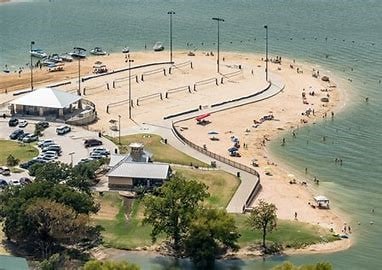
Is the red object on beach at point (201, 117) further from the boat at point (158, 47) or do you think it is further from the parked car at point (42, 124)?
the boat at point (158, 47)

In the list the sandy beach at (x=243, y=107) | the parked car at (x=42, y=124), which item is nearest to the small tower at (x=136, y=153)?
the sandy beach at (x=243, y=107)

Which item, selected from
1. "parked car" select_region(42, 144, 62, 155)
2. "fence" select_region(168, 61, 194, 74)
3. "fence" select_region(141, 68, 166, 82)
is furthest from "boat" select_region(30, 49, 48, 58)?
"parked car" select_region(42, 144, 62, 155)

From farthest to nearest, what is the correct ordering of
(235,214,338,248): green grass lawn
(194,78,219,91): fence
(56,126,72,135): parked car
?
(194,78,219,91): fence, (56,126,72,135): parked car, (235,214,338,248): green grass lawn

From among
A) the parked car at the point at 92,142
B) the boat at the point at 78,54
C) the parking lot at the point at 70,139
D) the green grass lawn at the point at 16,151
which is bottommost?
the green grass lawn at the point at 16,151

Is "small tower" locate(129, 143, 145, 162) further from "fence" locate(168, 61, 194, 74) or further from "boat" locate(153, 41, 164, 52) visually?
"boat" locate(153, 41, 164, 52)

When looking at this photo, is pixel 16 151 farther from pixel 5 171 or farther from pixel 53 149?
pixel 5 171

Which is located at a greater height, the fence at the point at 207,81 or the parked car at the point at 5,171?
the fence at the point at 207,81

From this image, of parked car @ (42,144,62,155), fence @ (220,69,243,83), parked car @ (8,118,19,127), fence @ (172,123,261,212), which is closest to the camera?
fence @ (172,123,261,212)
